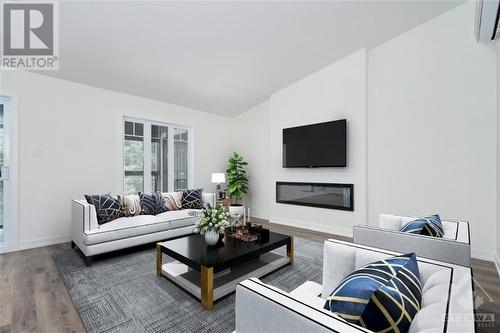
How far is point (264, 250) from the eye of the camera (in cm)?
248

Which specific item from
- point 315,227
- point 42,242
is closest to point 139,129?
point 42,242

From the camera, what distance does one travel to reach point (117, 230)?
121 inches

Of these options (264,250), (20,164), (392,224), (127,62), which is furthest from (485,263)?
(20,164)

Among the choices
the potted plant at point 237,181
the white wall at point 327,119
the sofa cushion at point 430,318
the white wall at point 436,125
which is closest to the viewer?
the sofa cushion at point 430,318

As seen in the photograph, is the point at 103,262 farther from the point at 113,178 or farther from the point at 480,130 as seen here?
the point at 480,130

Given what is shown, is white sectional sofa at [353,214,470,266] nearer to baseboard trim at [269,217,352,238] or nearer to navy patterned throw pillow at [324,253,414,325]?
navy patterned throw pillow at [324,253,414,325]

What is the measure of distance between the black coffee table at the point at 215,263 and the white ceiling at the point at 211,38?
2.70m

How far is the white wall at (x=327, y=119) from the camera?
4.07m

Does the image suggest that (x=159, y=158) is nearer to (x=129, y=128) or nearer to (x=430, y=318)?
(x=129, y=128)

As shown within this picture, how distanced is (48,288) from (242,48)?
3.81 metres

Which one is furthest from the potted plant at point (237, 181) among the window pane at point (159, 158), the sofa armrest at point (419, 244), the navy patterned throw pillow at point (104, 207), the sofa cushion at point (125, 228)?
the sofa armrest at point (419, 244)

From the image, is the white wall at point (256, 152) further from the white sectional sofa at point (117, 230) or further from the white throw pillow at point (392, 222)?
the white throw pillow at point (392, 222)

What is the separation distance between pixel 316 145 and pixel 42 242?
4828 mm

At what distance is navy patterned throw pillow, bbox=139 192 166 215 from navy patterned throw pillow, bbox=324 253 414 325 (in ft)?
11.5
